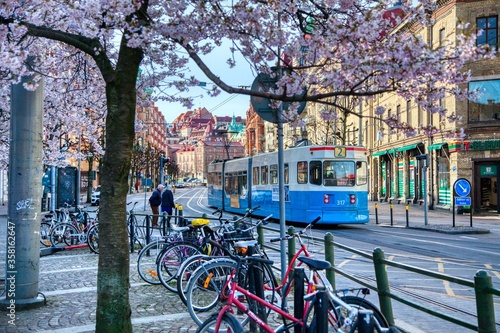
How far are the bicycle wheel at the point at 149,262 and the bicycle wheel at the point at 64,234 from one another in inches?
264

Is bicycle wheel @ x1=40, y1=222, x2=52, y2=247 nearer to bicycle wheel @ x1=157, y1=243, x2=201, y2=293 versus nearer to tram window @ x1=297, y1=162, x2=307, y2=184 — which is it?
bicycle wheel @ x1=157, y1=243, x2=201, y2=293

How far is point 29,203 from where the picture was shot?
744cm

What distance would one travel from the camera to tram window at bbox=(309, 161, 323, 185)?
68.5ft

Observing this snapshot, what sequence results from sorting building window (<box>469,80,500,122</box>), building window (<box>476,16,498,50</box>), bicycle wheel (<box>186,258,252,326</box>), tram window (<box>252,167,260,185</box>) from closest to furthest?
bicycle wheel (<box>186,258,252,326</box>)
tram window (<box>252,167,260,185</box>)
building window (<box>476,16,498,50</box>)
building window (<box>469,80,500,122</box>)

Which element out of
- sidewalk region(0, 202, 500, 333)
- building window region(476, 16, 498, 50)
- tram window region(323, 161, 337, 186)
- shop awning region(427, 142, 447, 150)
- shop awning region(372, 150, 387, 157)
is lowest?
sidewalk region(0, 202, 500, 333)

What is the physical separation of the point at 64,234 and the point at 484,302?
13389 mm

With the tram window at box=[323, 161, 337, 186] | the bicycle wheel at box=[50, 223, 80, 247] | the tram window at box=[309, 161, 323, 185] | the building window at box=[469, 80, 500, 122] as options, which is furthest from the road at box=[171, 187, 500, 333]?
the building window at box=[469, 80, 500, 122]

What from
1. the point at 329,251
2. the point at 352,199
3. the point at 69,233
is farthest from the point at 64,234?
the point at 352,199

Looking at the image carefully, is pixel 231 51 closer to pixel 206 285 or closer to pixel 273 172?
pixel 206 285

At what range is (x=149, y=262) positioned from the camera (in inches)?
358

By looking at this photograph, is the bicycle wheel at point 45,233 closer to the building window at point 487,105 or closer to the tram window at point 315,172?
the tram window at point 315,172

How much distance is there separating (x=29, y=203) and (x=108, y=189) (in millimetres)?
2790

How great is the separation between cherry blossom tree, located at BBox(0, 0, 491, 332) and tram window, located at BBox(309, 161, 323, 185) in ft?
47.0

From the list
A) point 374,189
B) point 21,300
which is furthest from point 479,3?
point 21,300
